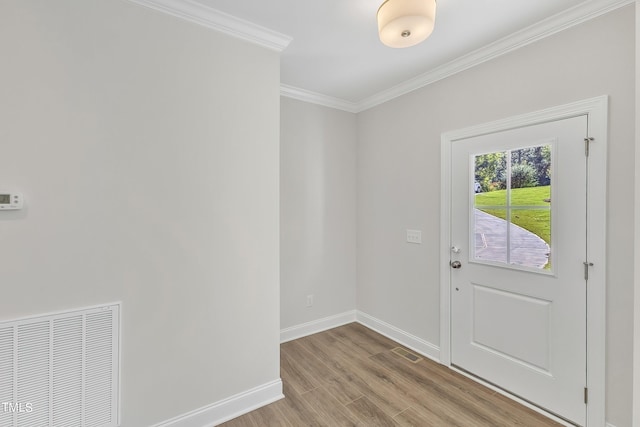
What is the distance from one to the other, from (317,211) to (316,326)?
131 cm

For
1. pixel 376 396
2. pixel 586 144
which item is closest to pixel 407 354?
pixel 376 396

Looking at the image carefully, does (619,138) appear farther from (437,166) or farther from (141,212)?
Result: (141,212)

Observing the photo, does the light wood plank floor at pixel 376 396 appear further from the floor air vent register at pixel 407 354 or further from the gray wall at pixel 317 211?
the gray wall at pixel 317 211

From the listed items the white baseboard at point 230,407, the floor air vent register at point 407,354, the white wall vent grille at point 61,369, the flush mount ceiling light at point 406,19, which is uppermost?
the flush mount ceiling light at point 406,19

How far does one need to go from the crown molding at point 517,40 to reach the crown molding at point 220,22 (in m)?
1.33

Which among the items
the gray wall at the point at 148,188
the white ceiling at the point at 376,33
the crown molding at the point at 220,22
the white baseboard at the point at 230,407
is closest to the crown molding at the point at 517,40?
Result: the white ceiling at the point at 376,33

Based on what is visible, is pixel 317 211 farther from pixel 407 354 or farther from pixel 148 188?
pixel 148 188

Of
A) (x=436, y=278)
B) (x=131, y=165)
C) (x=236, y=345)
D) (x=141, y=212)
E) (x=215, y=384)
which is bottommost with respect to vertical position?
(x=215, y=384)

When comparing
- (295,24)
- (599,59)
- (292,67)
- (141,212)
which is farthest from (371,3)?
(141,212)

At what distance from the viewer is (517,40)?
1966 millimetres

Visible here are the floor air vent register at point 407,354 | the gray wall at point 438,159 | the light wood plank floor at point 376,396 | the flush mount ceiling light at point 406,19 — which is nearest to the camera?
the flush mount ceiling light at point 406,19

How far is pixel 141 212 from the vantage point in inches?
62.9

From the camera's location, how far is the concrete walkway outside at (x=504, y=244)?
6.30 feet

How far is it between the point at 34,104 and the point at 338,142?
101 inches
